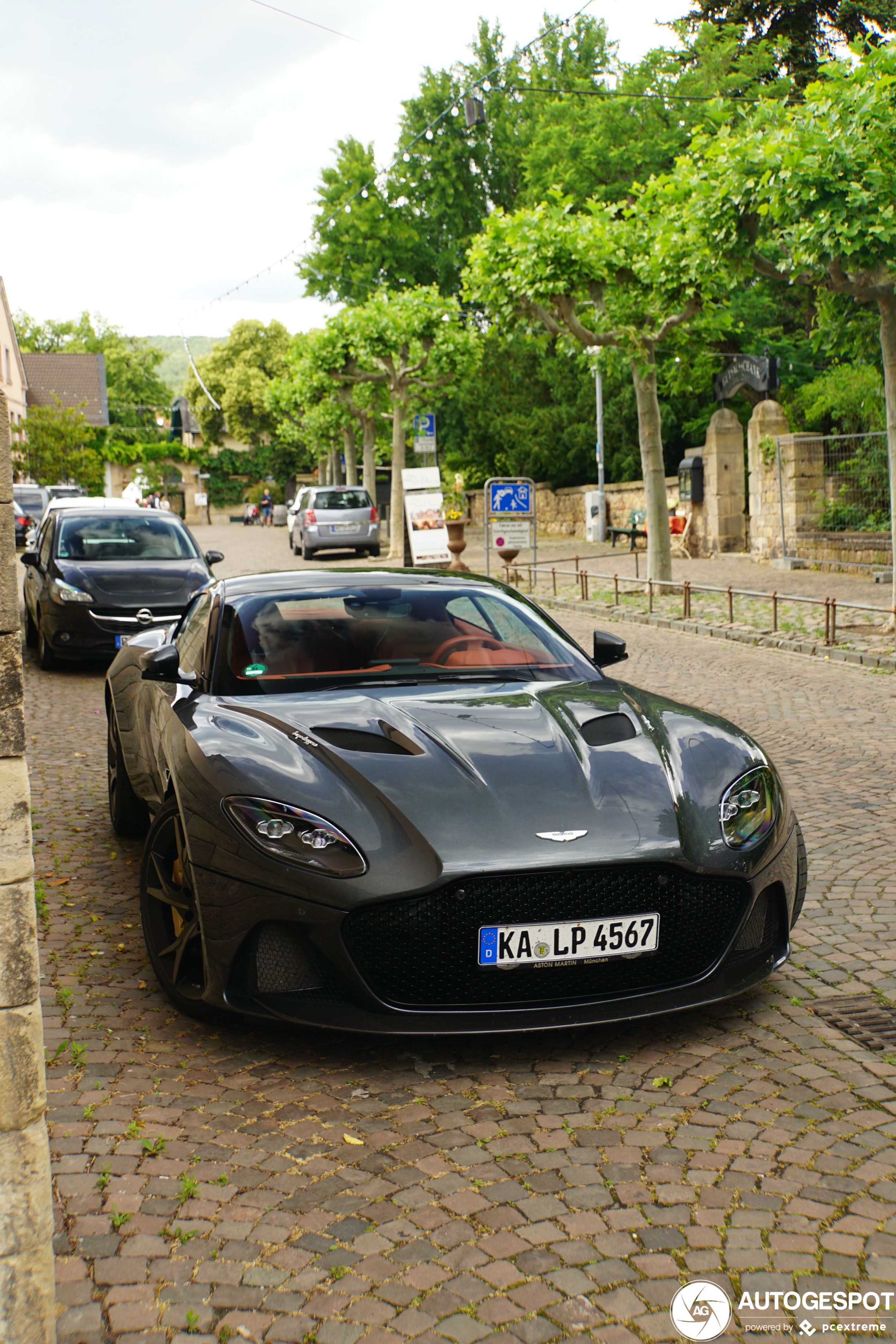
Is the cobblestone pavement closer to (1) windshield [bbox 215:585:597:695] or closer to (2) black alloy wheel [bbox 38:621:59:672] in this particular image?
(1) windshield [bbox 215:585:597:695]

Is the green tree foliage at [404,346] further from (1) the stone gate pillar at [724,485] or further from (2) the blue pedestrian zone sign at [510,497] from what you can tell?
(2) the blue pedestrian zone sign at [510,497]

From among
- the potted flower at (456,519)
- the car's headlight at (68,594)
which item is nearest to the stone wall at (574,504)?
the potted flower at (456,519)

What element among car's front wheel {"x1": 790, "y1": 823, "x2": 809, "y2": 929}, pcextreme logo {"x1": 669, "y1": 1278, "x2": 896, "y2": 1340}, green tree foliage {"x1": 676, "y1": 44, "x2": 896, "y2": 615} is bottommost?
pcextreme logo {"x1": 669, "y1": 1278, "x2": 896, "y2": 1340}

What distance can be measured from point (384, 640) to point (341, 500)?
2881cm

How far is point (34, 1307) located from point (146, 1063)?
1.56 m

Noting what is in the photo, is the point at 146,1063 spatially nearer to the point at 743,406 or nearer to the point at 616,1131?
the point at 616,1131

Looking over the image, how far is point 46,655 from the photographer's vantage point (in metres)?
12.8

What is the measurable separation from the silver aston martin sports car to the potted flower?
5.98 ft

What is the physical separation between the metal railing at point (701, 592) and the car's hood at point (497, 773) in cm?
921

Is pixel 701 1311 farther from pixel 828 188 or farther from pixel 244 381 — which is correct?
pixel 244 381

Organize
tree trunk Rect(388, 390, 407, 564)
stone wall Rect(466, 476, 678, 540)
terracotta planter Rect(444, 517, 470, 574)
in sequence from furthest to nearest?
1. stone wall Rect(466, 476, 678, 540)
2. tree trunk Rect(388, 390, 407, 564)
3. terracotta planter Rect(444, 517, 470, 574)

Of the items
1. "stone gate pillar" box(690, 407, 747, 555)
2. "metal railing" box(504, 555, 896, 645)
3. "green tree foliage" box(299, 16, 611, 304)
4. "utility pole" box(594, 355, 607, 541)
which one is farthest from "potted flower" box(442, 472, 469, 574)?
"green tree foliage" box(299, 16, 611, 304)

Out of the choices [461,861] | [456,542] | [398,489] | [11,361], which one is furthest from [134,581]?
[11,361]

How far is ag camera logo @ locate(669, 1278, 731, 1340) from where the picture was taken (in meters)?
2.41
